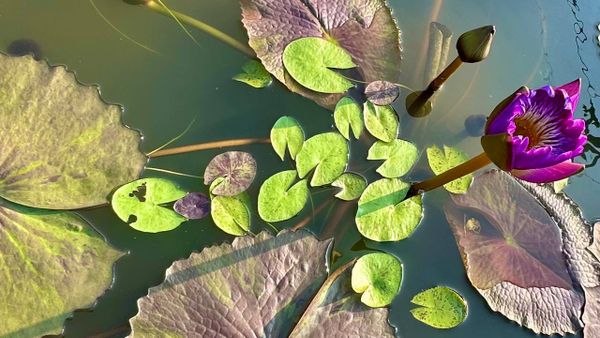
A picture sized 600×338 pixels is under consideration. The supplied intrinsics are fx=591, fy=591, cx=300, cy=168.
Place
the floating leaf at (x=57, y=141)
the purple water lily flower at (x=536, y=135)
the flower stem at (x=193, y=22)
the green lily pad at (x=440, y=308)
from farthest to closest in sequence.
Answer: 1. the flower stem at (x=193, y=22)
2. the green lily pad at (x=440, y=308)
3. the floating leaf at (x=57, y=141)
4. the purple water lily flower at (x=536, y=135)

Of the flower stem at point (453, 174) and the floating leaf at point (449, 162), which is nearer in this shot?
the flower stem at point (453, 174)

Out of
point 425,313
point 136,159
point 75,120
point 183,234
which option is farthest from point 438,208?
point 75,120

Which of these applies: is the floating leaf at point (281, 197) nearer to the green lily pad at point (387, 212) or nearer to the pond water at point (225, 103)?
the pond water at point (225, 103)

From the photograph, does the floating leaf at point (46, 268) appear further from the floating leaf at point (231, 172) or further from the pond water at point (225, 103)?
the floating leaf at point (231, 172)

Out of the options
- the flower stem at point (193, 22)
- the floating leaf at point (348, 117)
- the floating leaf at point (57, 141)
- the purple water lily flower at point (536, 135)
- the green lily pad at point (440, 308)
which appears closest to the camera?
the purple water lily flower at point (536, 135)

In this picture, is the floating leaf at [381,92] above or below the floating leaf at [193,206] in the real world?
above

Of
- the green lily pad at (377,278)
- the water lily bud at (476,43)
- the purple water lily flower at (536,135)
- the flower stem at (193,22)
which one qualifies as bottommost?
the green lily pad at (377,278)

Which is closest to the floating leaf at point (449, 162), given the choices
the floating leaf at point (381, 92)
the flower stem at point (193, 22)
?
the floating leaf at point (381, 92)


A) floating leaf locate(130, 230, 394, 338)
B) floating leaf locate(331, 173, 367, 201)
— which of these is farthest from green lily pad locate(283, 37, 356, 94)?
floating leaf locate(130, 230, 394, 338)
